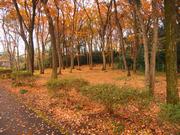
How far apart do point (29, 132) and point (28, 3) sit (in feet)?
60.7

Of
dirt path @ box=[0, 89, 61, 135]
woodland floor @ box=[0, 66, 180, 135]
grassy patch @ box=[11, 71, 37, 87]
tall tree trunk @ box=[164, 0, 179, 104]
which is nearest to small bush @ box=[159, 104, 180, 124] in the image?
woodland floor @ box=[0, 66, 180, 135]

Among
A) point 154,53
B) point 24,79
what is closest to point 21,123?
point 154,53

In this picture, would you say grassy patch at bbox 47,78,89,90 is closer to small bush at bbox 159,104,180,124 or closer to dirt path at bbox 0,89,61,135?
Answer: dirt path at bbox 0,89,61,135

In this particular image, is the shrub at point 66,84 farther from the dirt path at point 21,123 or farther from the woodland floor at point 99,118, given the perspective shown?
the dirt path at point 21,123

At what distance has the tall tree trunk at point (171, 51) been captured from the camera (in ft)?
19.3

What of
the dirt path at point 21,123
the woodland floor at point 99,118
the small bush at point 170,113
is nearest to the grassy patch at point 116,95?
the woodland floor at point 99,118

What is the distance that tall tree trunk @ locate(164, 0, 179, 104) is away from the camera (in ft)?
19.3

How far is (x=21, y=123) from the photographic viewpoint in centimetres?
697

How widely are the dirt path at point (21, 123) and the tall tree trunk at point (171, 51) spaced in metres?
3.36

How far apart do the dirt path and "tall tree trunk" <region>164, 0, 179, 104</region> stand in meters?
3.36

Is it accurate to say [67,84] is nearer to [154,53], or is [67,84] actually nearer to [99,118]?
[99,118]

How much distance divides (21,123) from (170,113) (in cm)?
451

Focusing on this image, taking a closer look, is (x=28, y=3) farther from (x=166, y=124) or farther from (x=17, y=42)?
(x=166, y=124)

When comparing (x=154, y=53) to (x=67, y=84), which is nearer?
(x=67, y=84)
